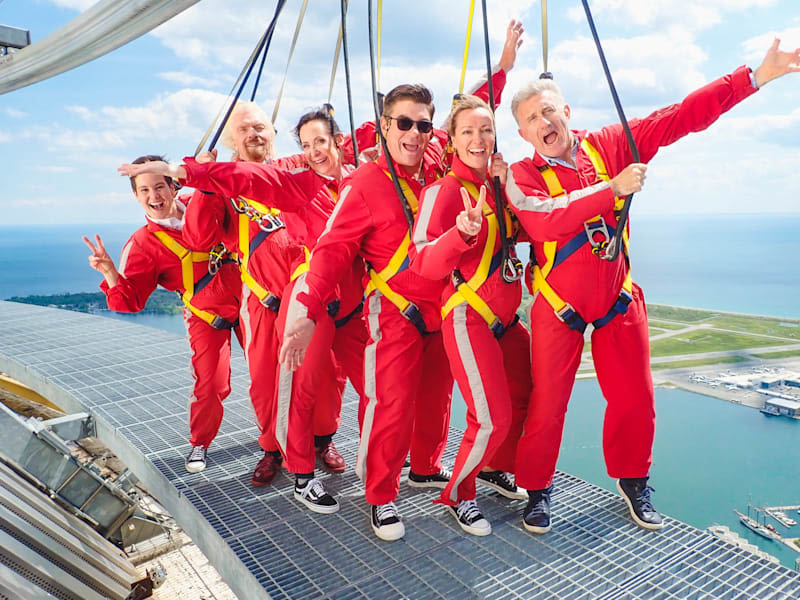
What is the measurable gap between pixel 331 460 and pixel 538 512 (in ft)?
3.64

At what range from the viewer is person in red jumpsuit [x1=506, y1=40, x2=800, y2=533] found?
182 cm

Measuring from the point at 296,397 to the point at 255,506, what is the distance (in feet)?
2.08

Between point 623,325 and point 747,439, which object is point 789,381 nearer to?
point 747,439

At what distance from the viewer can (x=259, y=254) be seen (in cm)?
251

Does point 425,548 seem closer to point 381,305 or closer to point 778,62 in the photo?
point 381,305

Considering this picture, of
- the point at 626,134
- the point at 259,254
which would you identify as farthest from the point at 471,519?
the point at 626,134

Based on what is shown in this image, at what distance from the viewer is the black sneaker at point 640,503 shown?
2.27 metres

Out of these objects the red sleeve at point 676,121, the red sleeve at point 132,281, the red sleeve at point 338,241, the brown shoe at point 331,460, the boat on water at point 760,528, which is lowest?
the boat on water at point 760,528

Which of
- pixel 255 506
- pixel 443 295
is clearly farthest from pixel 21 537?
pixel 443 295

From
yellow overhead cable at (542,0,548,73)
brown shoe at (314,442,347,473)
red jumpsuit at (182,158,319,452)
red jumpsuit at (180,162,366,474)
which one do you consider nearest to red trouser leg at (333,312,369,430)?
red jumpsuit at (180,162,366,474)

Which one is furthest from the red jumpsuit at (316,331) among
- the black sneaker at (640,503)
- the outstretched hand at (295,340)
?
the black sneaker at (640,503)

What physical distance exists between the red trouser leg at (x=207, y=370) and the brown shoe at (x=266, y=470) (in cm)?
36

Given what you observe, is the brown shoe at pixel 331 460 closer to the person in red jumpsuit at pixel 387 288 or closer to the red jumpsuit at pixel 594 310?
the person in red jumpsuit at pixel 387 288

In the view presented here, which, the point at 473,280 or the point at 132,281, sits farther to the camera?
the point at 132,281
